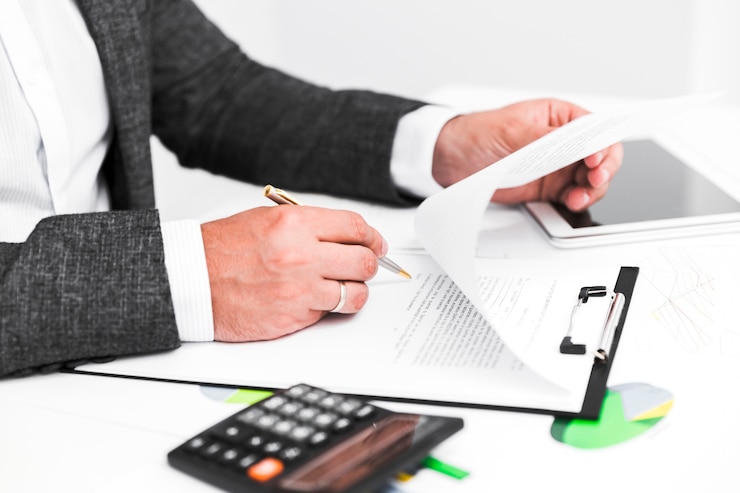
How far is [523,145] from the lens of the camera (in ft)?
3.37

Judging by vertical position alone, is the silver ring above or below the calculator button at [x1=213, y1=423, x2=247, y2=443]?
above

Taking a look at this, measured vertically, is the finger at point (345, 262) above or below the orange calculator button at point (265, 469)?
above

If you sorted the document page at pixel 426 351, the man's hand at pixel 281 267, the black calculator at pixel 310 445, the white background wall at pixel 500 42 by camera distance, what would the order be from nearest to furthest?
the black calculator at pixel 310 445 < the document page at pixel 426 351 < the man's hand at pixel 281 267 < the white background wall at pixel 500 42

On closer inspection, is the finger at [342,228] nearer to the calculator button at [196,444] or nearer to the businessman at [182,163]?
the businessman at [182,163]

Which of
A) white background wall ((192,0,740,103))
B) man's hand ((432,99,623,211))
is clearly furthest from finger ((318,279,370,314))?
white background wall ((192,0,740,103))

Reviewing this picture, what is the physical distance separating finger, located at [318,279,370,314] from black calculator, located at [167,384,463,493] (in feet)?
0.50

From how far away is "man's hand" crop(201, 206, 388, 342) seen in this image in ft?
2.40

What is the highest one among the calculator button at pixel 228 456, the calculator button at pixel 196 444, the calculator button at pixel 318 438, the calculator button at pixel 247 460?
the calculator button at pixel 318 438

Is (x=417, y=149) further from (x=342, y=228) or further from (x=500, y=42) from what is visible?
(x=500, y=42)

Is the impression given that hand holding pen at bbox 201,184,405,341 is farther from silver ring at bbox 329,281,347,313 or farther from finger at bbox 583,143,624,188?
finger at bbox 583,143,624,188

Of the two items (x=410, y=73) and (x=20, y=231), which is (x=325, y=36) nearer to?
(x=410, y=73)

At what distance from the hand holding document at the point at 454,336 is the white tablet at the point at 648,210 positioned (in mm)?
84

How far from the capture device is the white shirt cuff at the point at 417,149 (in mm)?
1066

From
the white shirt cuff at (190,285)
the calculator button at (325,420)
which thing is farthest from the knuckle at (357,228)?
the calculator button at (325,420)
